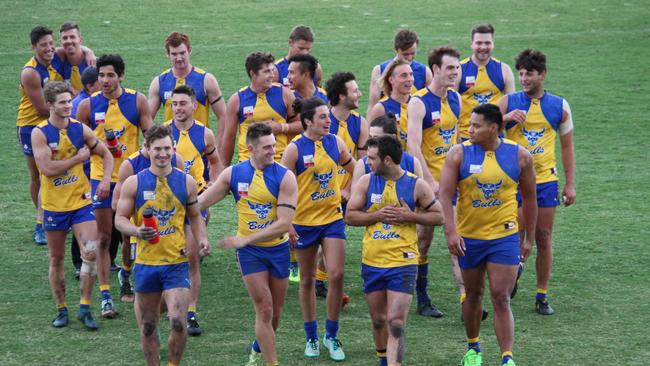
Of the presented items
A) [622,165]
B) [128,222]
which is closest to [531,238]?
[128,222]

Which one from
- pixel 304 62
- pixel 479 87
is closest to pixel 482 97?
pixel 479 87

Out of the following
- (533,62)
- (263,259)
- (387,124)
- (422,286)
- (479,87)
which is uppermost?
(533,62)

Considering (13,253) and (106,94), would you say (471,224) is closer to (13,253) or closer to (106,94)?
(106,94)

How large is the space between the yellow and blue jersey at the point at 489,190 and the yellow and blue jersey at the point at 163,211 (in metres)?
2.20

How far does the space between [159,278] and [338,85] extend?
256 cm

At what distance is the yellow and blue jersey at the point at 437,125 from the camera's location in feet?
33.8

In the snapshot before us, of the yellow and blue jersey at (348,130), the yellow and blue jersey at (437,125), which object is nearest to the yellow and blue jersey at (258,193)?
the yellow and blue jersey at (348,130)

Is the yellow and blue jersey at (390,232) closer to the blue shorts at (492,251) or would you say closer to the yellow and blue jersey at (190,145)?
the blue shorts at (492,251)

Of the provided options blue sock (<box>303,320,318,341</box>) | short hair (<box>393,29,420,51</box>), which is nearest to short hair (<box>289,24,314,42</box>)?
short hair (<box>393,29,420,51</box>)

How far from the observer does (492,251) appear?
8594 mm

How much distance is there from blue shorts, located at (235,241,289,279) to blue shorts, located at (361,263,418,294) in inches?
26.9

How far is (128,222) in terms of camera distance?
816 centimetres

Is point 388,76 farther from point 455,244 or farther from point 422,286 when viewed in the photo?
point 455,244

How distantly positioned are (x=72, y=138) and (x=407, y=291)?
3491 millimetres
